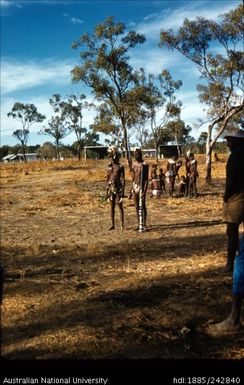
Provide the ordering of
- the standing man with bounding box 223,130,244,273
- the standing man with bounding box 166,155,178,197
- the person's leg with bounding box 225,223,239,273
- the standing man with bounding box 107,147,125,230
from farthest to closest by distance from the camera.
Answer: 1. the standing man with bounding box 166,155,178,197
2. the standing man with bounding box 107,147,125,230
3. the person's leg with bounding box 225,223,239,273
4. the standing man with bounding box 223,130,244,273

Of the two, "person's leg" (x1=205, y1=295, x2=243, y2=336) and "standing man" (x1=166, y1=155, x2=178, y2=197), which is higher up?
"standing man" (x1=166, y1=155, x2=178, y2=197)

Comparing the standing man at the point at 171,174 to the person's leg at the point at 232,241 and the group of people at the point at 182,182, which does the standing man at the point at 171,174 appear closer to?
the group of people at the point at 182,182

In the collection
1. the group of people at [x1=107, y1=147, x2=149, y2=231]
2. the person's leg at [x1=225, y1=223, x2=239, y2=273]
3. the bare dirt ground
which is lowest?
the bare dirt ground

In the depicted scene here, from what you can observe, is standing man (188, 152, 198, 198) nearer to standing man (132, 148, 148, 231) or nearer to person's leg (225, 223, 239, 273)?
standing man (132, 148, 148, 231)

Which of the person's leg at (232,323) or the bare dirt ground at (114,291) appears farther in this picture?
the person's leg at (232,323)

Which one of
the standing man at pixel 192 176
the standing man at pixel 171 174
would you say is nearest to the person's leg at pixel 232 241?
the standing man at pixel 192 176

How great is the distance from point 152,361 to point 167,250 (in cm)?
454

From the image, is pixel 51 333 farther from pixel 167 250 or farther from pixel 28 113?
pixel 28 113

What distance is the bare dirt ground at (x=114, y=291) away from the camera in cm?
431

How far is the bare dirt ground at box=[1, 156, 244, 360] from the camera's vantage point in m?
4.31

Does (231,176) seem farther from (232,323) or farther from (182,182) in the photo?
(182,182)

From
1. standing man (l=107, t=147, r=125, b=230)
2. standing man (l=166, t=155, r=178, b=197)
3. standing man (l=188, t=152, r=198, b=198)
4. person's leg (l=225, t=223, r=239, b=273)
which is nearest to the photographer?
person's leg (l=225, t=223, r=239, b=273)

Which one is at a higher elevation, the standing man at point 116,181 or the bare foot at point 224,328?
the standing man at point 116,181

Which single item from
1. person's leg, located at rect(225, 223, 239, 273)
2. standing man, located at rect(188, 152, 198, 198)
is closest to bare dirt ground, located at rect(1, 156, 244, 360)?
person's leg, located at rect(225, 223, 239, 273)
